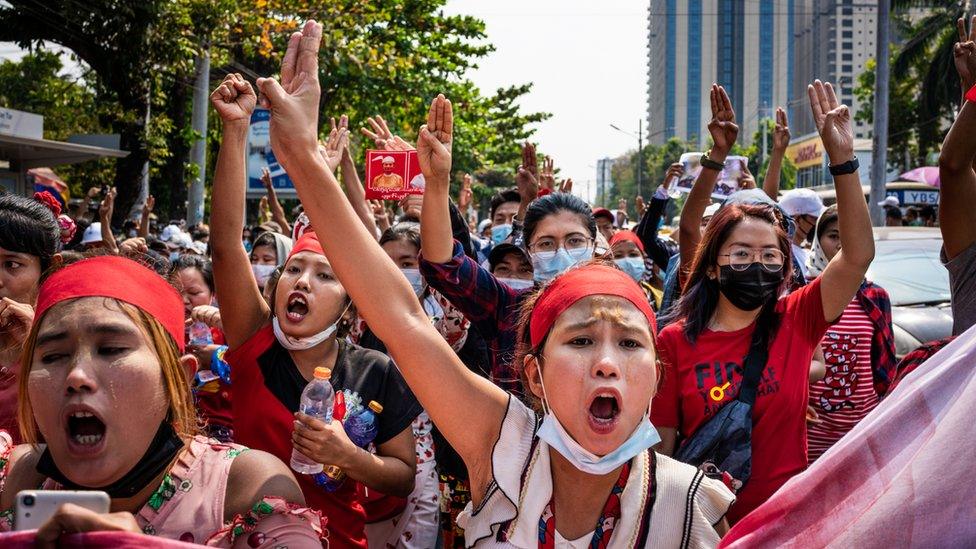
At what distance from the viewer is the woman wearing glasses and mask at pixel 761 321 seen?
3.34 metres

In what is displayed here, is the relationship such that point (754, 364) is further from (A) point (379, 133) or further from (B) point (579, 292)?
(A) point (379, 133)

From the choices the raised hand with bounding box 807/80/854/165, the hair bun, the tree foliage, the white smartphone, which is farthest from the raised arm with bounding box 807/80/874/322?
the tree foliage

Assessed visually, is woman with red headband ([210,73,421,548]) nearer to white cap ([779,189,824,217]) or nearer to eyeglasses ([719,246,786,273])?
eyeglasses ([719,246,786,273])

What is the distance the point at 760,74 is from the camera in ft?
541

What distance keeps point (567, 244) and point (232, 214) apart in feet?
5.40

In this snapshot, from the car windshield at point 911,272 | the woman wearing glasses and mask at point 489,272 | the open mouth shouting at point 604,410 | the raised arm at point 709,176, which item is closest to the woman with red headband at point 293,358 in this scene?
the woman wearing glasses and mask at point 489,272

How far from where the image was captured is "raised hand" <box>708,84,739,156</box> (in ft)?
16.3

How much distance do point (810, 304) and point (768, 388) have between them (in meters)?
0.37

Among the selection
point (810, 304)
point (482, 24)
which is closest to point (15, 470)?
point (810, 304)

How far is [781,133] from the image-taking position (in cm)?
600

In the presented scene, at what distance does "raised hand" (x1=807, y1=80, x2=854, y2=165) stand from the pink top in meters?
2.35

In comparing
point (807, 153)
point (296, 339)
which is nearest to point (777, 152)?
point (296, 339)

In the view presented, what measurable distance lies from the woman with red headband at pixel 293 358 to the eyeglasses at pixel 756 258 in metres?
1.30

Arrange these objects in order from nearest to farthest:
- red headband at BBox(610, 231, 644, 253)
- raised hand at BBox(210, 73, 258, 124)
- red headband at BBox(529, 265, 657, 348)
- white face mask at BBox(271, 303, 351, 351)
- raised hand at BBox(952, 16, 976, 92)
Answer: red headband at BBox(529, 265, 657, 348) < raised hand at BBox(210, 73, 258, 124) < white face mask at BBox(271, 303, 351, 351) < raised hand at BBox(952, 16, 976, 92) < red headband at BBox(610, 231, 644, 253)
